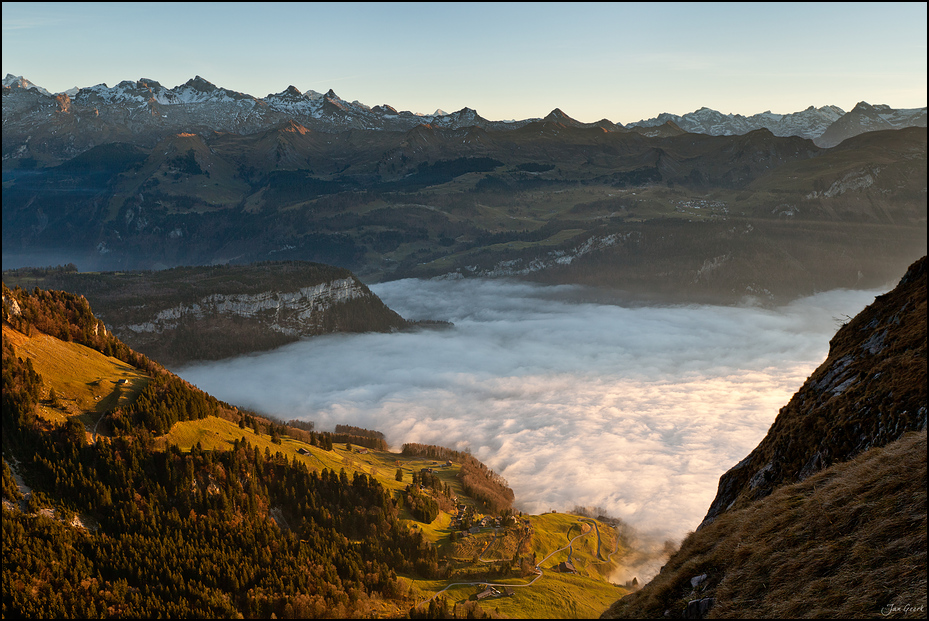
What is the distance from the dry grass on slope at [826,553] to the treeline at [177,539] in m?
108

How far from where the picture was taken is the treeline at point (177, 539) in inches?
4259

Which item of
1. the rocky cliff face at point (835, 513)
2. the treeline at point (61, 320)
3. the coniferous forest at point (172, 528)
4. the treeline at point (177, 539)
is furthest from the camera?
the treeline at point (61, 320)

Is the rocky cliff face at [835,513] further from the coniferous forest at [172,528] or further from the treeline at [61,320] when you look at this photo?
the treeline at [61,320]

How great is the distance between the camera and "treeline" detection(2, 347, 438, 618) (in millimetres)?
108188

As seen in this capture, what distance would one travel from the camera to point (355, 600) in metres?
129

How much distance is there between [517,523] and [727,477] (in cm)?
13616

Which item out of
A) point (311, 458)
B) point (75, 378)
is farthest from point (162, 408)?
point (311, 458)

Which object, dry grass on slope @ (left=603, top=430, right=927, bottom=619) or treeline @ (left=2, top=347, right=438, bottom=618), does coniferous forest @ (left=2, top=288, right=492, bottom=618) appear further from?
dry grass on slope @ (left=603, top=430, right=927, bottom=619)

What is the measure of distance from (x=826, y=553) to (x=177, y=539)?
430 ft

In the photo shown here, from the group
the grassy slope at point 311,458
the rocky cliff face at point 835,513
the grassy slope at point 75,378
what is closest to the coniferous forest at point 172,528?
the grassy slope at point 75,378

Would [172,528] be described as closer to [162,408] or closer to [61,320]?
[162,408]

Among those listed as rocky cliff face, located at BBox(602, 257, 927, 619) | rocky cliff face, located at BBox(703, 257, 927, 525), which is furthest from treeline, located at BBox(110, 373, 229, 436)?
rocky cliff face, located at BBox(703, 257, 927, 525)

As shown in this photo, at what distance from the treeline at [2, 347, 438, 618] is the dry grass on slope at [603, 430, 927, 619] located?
353 ft

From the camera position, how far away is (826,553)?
91.5ft
